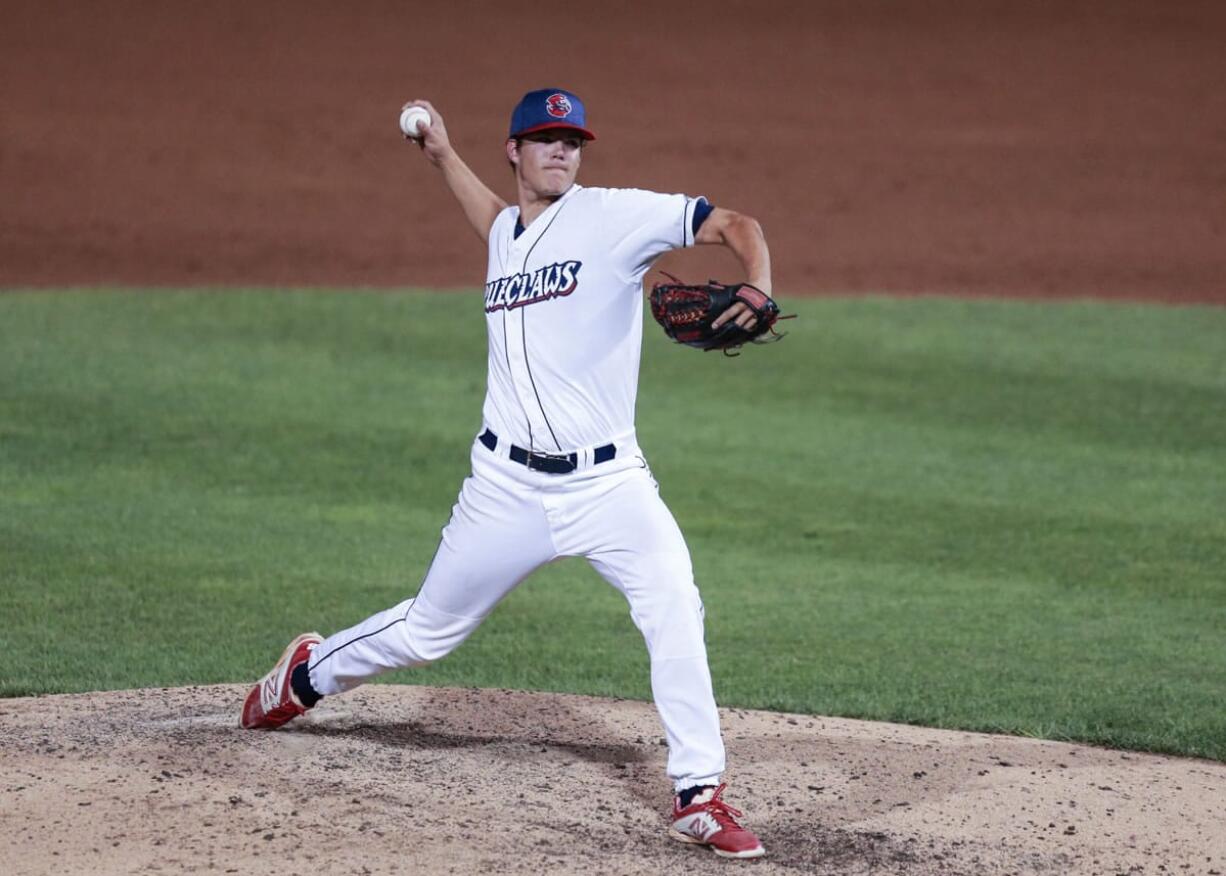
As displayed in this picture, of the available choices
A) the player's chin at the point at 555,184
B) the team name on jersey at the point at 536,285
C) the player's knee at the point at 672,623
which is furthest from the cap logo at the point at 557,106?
the player's knee at the point at 672,623

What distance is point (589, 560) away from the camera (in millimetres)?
4578

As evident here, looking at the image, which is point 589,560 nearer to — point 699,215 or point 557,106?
point 699,215

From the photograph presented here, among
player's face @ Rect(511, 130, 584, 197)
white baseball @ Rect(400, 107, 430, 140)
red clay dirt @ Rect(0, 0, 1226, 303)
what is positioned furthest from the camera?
red clay dirt @ Rect(0, 0, 1226, 303)

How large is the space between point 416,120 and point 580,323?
1.05 metres

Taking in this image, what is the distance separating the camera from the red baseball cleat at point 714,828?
4.21m

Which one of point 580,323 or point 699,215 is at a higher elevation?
point 699,215

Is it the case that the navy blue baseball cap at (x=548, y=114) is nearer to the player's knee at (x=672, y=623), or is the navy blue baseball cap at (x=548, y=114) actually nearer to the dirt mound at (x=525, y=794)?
the player's knee at (x=672, y=623)

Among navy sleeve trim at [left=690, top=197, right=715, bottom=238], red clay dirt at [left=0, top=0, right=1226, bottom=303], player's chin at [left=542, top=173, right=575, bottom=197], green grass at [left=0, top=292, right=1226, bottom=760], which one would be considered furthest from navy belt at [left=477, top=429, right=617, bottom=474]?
red clay dirt at [left=0, top=0, right=1226, bottom=303]

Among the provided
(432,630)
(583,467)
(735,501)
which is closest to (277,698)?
(432,630)

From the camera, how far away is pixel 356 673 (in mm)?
4906

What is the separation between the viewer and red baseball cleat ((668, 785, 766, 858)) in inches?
166

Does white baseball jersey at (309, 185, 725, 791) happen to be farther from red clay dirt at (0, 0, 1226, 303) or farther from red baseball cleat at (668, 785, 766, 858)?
red clay dirt at (0, 0, 1226, 303)

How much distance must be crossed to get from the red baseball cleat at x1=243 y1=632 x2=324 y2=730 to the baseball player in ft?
1.07

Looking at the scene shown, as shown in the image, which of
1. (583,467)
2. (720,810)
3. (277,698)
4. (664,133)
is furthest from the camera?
(664,133)
